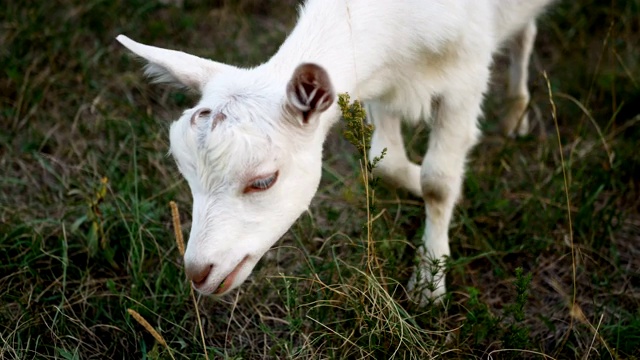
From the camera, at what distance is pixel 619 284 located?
387cm

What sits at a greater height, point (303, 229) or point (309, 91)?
point (309, 91)

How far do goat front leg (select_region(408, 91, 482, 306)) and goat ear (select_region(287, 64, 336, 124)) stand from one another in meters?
1.08

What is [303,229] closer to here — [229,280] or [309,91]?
[229,280]

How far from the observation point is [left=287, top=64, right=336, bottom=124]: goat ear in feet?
8.29

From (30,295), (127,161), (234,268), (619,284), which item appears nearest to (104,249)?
(30,295)

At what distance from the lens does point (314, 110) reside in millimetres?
2695

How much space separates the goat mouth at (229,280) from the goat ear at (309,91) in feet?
1.83

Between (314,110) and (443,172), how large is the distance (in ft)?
3.89

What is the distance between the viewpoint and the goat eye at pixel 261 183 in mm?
2662

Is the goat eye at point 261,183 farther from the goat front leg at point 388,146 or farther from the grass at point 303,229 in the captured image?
the goat front leg at point 388,146

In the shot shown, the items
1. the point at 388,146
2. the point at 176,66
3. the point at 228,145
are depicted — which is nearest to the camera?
the point at 228,145

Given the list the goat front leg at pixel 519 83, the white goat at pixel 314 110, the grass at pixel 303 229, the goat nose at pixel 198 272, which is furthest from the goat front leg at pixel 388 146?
the goat nose at pixel 198 272

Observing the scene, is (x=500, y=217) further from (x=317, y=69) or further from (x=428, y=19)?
(x=317, y=69)

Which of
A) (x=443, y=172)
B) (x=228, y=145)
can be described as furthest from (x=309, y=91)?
(x=443, y=172)
